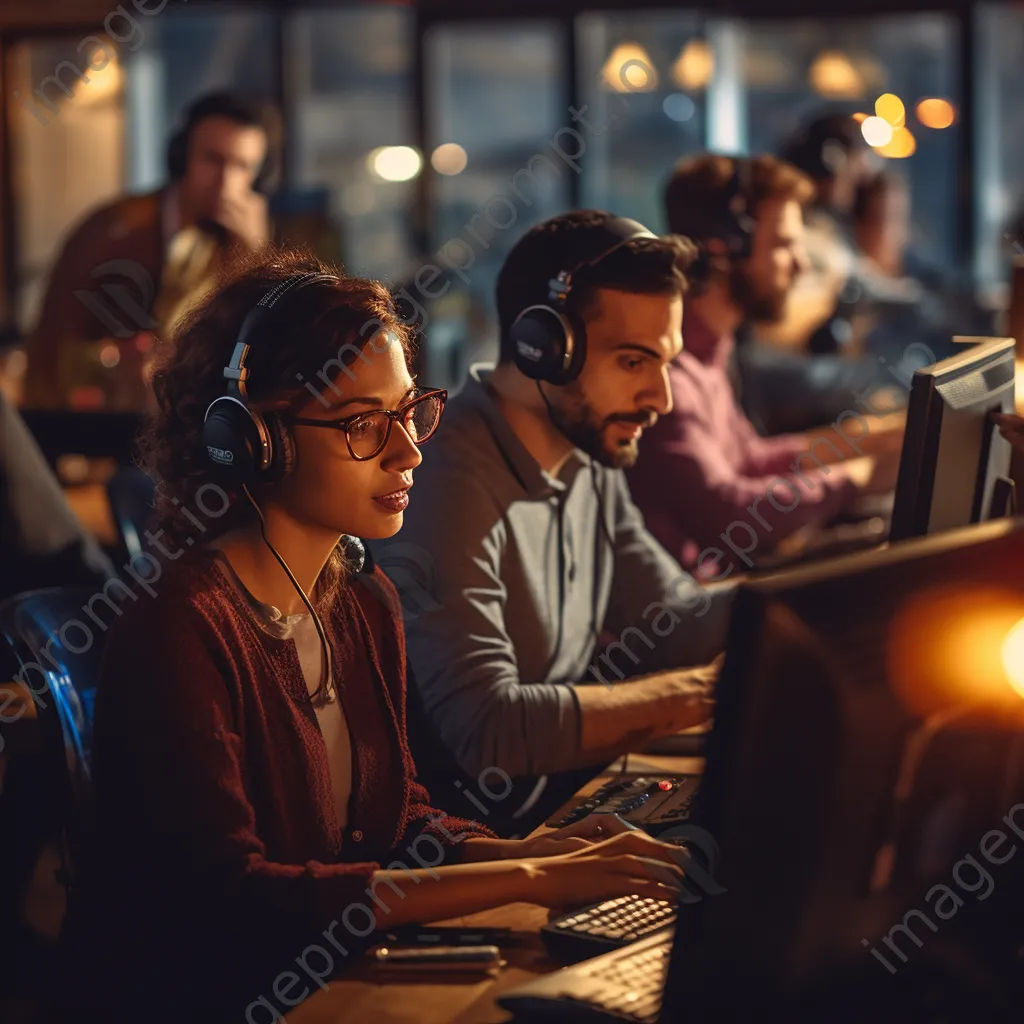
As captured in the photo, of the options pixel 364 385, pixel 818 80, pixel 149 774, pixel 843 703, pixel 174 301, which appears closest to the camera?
pixel 843 703

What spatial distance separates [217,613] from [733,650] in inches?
26.9

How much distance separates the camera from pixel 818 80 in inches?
307

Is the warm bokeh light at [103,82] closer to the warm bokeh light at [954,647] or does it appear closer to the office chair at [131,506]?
the office chair at [131,506]

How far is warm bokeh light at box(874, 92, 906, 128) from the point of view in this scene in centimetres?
745

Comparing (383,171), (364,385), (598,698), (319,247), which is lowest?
(598,698)

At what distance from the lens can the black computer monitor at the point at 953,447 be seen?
1.60 m

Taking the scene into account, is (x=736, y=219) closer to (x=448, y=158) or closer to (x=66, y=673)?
(x=66, y=673)

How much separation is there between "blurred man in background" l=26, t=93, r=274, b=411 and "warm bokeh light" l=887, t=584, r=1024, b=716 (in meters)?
3.54

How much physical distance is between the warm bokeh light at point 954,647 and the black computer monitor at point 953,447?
724 millimetres

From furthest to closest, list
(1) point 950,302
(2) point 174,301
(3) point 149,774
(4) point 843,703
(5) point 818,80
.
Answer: (5) point 818,80 < (1) point 950,302 < (2) point 174,301 < (3) point 149,774 < (4) point 843,703

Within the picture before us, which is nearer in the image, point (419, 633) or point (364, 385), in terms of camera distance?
point (364, 385)

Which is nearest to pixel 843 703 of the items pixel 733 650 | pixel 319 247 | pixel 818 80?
pixel 733 650

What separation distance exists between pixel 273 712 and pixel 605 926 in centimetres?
→ 38

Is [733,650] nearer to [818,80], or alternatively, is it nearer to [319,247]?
[319,247]
